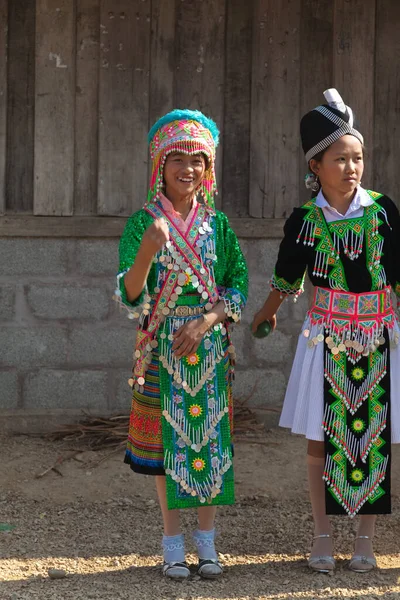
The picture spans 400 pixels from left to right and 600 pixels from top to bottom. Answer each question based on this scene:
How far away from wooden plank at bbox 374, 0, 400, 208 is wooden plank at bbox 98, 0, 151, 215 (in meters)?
1.47

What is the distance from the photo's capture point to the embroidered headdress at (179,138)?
3.92 metres

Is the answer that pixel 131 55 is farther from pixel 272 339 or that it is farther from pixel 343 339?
pixel 343 339

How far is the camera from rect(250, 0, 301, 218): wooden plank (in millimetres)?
6094

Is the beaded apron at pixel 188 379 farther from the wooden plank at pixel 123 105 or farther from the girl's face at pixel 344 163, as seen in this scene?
the wooden plank at pixel 123 105

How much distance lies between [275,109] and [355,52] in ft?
2.03

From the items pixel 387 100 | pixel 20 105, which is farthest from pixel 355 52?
pixel 20 105

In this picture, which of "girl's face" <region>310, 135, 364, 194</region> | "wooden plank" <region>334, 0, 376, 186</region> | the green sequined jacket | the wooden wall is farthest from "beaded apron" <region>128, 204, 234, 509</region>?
"wooden plank" <region>334, 0, 376, 186</region>

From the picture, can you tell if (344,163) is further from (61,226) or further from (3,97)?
(3,97)

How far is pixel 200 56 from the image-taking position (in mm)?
6066

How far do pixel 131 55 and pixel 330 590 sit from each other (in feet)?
11.6

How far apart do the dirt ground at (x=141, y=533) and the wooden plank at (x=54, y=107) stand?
5.10 feet

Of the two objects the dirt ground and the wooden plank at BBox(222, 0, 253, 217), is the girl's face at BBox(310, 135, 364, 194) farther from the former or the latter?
the wooden plank at BBox(222, 0, 253, 217)

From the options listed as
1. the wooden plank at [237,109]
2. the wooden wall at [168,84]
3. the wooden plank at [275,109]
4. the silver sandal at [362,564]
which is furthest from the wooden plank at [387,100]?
the silver sandal at [362,564]

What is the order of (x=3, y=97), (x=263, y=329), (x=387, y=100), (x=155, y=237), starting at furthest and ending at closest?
(x=387, y=100), (x=3, y=97), (x=263, y=329), (x=155, y=237)
